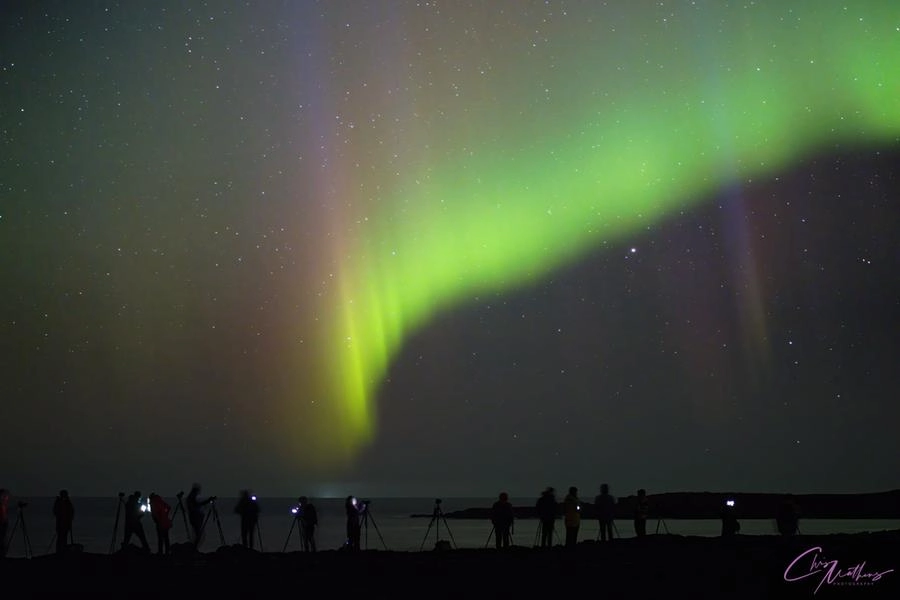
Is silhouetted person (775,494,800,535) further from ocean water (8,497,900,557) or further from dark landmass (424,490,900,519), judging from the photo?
dark landmass (424,490,900,519)

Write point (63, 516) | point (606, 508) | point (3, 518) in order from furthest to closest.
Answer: point (606, 508) < point (63, 516) < point (3, 518)

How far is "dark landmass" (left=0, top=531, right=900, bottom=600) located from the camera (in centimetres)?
1512

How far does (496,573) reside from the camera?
18.6m

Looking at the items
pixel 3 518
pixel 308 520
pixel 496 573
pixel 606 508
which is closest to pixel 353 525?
pixel 308 520

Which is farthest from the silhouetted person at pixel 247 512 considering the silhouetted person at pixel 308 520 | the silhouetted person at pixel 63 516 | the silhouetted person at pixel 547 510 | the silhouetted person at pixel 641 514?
the silhouetted person at pixel 641 514

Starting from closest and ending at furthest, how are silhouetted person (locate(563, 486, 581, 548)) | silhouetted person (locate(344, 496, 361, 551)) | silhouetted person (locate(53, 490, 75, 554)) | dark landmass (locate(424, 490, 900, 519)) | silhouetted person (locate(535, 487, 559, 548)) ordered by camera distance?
silhouetted person (locate(53, 490, 75, 554))
silhouetted person (locate(563, 486, 581, 548))
silhouetted person (locate(535, 487, 559, 548))
silhouetted person (locate(344, 496, 361, 551))
dark landmass (locate(424, 490, 900, 519))

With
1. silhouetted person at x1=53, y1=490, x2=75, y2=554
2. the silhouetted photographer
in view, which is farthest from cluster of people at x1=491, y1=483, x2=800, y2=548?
silhouetted person at x1=53, y1=490, x2=75, y2=554

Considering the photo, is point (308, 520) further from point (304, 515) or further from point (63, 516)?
point (63, 516)

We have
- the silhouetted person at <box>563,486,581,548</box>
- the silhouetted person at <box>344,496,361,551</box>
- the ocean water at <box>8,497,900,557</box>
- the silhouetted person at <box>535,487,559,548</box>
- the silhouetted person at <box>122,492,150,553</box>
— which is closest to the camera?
the silhouetted person at <box>122,492,150,553</box>

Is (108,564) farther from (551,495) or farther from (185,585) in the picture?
(551,495)

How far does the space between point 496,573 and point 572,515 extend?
6934mm

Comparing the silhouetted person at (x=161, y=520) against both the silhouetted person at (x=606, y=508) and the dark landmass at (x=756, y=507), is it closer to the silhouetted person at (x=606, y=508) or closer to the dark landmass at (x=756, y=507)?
the silhouetted person at (x=606, y=508)

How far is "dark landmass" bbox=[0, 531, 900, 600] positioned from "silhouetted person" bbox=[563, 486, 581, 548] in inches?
21.8

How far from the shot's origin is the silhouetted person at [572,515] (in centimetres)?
2470
